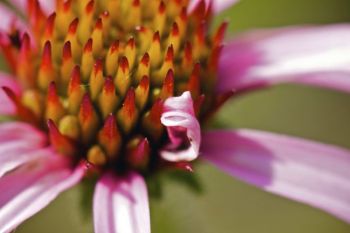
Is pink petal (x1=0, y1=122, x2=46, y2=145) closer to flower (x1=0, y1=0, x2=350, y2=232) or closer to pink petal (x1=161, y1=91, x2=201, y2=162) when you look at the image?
flower (x1=0, y1=0, x2=350, y2=232)

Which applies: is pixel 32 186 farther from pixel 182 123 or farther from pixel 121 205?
pixel 182 123

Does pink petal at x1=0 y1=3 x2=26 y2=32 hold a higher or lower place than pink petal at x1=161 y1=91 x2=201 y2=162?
higher

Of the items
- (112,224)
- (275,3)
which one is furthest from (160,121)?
(275,3)

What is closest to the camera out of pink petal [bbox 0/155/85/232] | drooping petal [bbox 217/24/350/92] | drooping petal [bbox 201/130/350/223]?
pink petal [bbox 0/155/85/232]

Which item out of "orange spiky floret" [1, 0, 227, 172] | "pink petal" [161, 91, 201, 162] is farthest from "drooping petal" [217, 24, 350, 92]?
"pink petal" [161, 91, 201, 162]

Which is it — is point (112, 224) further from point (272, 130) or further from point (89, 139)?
point (272, 130)

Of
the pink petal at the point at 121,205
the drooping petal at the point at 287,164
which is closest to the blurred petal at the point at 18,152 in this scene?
the pink petal at the point at 121,205

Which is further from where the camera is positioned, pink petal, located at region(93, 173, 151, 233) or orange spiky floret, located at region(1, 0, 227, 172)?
orange spiky floret, located at region(1, 0, 227, 172)
